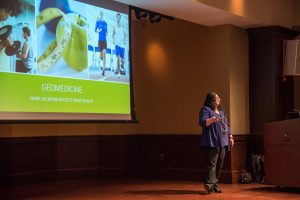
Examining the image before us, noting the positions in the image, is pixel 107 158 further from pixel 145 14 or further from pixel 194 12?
pixel 194 12

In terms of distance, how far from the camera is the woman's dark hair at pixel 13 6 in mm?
4379

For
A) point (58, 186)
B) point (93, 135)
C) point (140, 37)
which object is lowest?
point (58, 186)

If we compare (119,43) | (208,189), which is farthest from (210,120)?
(119,43)

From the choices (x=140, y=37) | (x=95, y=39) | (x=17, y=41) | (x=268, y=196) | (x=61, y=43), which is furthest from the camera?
(x=140, y=37)

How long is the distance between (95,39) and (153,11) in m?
1.22

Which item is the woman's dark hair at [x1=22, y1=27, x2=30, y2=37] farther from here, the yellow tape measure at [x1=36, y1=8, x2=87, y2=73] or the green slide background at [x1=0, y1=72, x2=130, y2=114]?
the green slide background at [x1=0, y1=72, x2=130, y2=114]

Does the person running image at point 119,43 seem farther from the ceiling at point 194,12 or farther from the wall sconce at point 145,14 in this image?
the wall sconce at point 145,14

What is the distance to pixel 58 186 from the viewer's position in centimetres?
684

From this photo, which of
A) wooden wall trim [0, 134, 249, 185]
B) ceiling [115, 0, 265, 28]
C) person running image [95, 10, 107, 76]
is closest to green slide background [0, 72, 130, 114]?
person running image [95, 10, 107, 76]

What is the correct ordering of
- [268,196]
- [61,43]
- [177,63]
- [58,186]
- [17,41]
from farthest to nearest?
[177,63]
[58,186]
[268,196]
[61,43]
[17,41]

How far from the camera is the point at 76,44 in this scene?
5.10 meters

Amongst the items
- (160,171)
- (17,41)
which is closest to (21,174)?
(160,171)

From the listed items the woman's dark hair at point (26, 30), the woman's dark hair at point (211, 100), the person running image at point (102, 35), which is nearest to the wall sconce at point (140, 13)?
the person running image at point (102, 35)

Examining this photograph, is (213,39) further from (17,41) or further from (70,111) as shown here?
(17,41)
